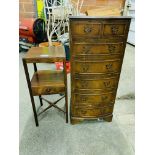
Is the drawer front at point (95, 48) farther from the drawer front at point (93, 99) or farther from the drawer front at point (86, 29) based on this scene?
the drawer front at point (93, 99)

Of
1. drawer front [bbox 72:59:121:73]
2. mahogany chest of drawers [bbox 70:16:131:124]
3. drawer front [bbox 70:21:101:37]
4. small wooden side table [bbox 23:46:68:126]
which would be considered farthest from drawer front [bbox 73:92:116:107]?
drawer front [bbox 70:21:101:37]

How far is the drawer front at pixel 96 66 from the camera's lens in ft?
4.70

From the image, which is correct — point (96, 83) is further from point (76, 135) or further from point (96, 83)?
point (76, 135)

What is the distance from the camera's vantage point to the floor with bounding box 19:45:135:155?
1.52m

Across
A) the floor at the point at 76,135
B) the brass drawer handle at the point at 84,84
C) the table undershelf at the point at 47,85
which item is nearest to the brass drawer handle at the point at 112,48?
the brass drawer handle at the point at 84,84

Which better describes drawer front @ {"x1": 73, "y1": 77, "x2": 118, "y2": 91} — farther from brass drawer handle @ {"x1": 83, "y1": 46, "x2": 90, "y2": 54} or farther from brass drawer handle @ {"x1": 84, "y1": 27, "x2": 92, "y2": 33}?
brass drawer handle @ {"x1": 84, "y1": 27, "x2": 92, "y2": 33}

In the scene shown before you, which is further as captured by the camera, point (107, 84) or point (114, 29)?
point (107, 84)

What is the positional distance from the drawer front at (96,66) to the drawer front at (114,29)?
0.24 m

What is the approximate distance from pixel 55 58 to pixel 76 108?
1.89 feet

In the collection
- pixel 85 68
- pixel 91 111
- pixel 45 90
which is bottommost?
pixel 91 111

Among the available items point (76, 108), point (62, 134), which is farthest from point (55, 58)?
point (62, 134)

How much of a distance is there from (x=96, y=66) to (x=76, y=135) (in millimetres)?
721

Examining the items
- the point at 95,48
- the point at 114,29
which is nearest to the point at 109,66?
the point at 95,48

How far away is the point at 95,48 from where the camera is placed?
137 centimetres
